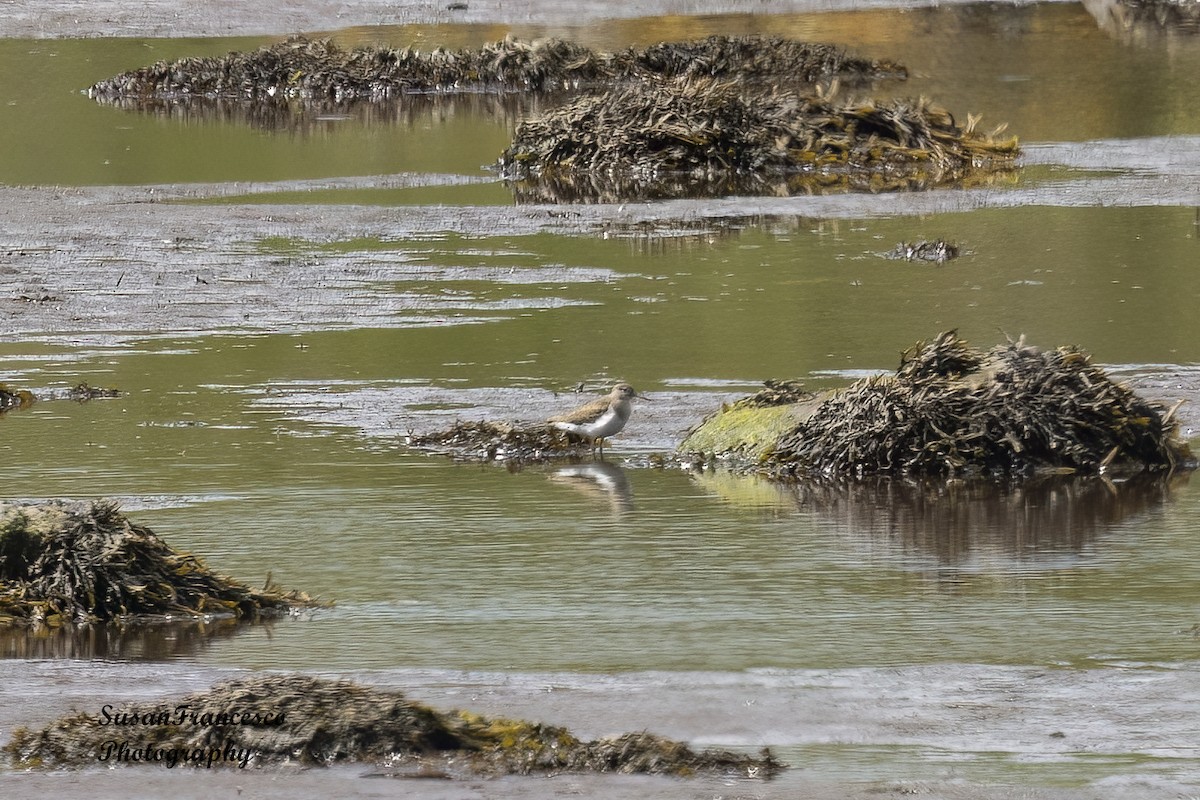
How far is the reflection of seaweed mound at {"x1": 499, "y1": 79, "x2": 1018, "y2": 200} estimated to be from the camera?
71.6ft

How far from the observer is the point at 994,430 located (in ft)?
34.2

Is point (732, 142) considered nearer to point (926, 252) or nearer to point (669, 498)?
point (926, 252)

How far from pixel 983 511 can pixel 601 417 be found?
1978mm

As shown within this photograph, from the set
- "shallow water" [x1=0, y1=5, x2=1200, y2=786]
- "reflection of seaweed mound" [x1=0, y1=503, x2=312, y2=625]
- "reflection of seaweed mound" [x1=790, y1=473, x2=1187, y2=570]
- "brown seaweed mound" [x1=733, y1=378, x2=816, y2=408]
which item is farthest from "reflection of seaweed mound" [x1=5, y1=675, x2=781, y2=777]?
"brown seaweed mound" [x1=733, y1=378, x2=816, y2=408]

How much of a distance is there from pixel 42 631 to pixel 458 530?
185 centimetres

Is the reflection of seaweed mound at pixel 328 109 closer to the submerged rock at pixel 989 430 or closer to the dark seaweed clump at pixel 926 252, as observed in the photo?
the dark seaweed clump at pixel 926 252

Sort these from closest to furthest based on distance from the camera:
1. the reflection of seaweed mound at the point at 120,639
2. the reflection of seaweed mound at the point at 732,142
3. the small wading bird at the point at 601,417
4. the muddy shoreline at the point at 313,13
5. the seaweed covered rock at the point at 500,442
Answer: the reflection of seaweed mound at the point at 120,639
the small wading bird at the point at 601,417
the seaweed covered rock at the point at 500,442
the reflection of seaweed mound at the point at 732,142
the muddy shoreline at the point at 313,13

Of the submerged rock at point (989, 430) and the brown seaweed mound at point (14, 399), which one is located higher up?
the submerged rock at point (989, 430)

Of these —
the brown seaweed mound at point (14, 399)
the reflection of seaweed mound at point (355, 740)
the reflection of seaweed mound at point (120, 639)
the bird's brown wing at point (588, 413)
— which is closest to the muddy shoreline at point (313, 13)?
the brown seaweed mound at point (14, 399)

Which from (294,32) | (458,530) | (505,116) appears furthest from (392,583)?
(294,32)

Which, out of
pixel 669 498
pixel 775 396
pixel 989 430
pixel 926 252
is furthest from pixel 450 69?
pixel 669 498

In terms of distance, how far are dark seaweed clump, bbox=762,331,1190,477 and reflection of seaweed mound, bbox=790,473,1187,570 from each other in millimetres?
132

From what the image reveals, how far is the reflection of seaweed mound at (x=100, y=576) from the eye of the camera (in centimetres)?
816

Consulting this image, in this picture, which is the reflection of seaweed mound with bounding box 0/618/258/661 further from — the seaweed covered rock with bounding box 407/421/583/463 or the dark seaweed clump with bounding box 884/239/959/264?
the dark seaweed clump with bounding box 884/239/959/264
